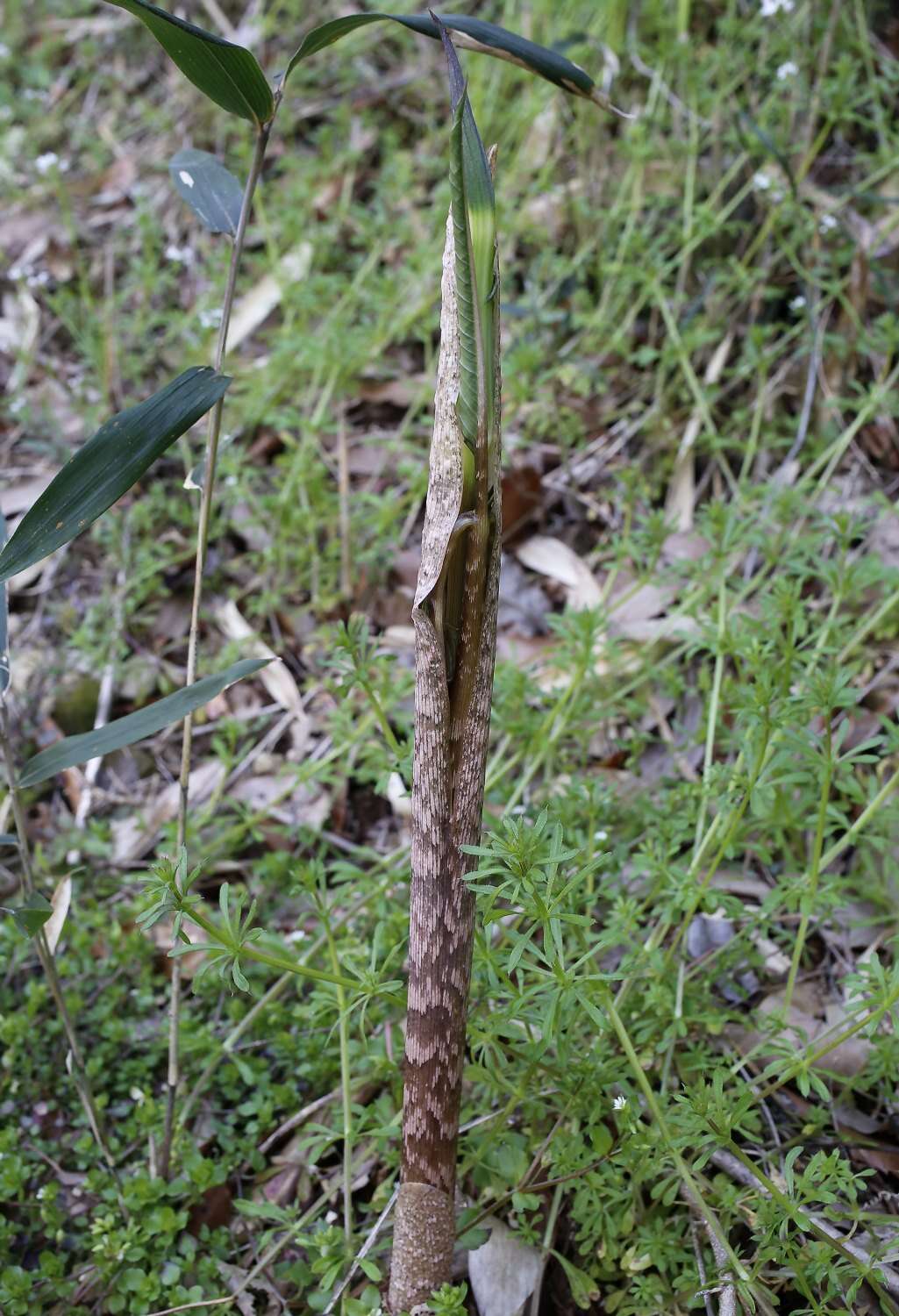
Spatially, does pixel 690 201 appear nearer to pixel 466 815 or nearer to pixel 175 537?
pixel 175 537

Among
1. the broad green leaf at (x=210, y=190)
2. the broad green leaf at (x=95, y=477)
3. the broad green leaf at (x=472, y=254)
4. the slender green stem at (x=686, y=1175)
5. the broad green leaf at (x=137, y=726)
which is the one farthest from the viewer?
the broad green leaf at (x=210, y=190)

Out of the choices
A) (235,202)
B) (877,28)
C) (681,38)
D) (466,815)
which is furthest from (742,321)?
(466,815)

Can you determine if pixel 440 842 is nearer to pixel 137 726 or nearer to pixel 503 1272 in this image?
pixel 137 726

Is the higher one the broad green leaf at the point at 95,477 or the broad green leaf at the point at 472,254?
the broad green leaf at the point at 472,254

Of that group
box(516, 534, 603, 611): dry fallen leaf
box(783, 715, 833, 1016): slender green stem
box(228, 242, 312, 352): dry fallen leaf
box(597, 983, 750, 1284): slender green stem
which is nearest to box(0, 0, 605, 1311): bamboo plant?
box(597, 983, 750, 1284): slender green stem

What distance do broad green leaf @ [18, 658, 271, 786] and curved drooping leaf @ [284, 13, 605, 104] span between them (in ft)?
2.60

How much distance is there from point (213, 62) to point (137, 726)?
87 cm

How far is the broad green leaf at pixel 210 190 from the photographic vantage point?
5.33 ft

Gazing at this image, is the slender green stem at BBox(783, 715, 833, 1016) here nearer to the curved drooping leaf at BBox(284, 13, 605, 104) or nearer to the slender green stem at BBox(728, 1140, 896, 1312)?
the slender green stem at BBox(728, 1140, 896, 1312)

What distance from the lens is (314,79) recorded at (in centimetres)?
435

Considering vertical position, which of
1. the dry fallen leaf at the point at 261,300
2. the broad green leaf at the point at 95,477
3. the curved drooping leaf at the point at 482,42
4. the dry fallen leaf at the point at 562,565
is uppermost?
the curved drooping leaf at the point at 482,42

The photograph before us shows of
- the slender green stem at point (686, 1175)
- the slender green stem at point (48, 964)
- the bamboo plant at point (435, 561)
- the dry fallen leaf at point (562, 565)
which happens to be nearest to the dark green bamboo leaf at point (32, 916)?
the bamboo plant at point (435, 561)

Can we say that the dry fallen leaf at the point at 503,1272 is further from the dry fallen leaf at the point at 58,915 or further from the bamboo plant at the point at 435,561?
the dry fallen leaf at the point at 58,915

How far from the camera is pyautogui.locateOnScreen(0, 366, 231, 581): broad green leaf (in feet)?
4.24
